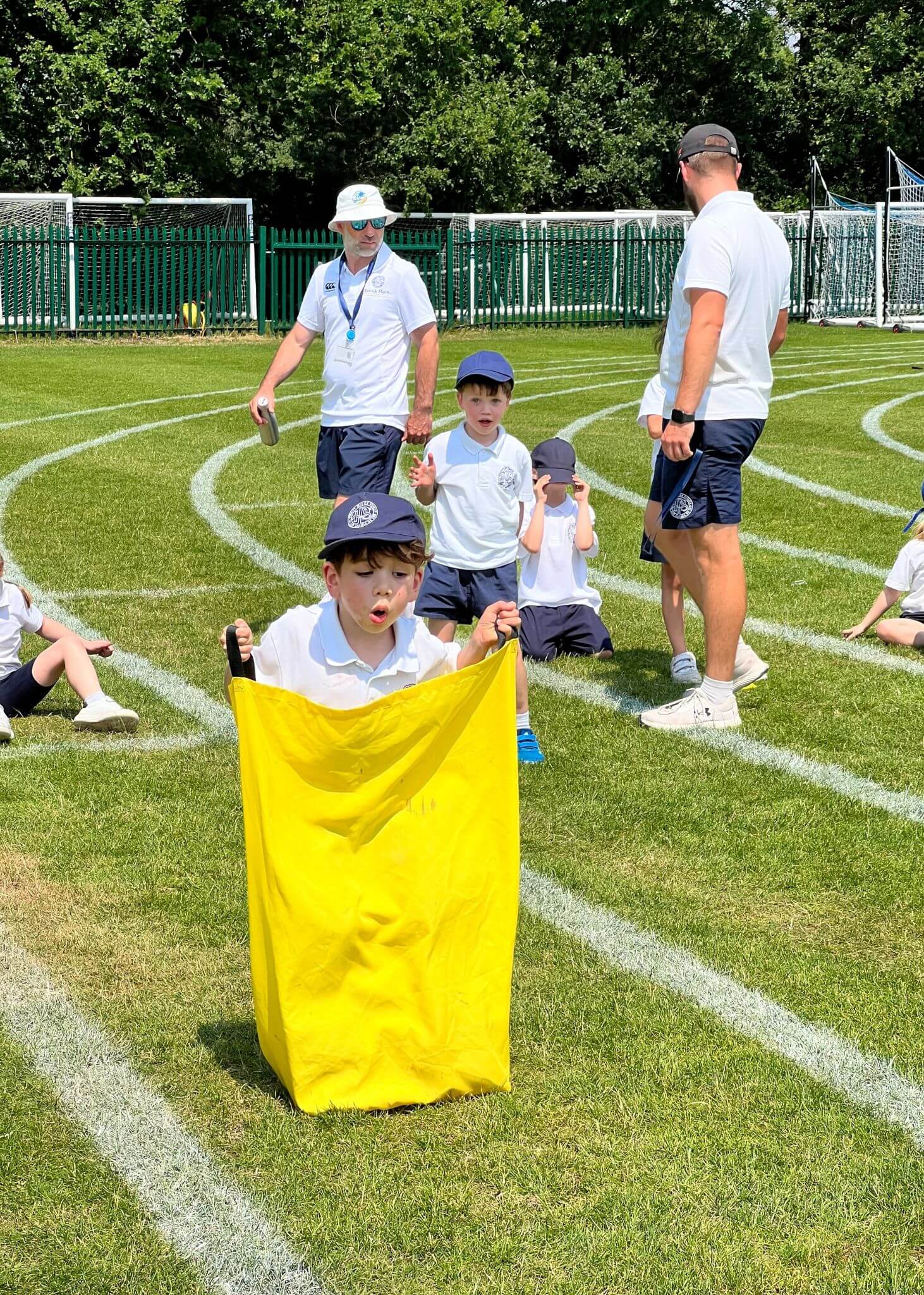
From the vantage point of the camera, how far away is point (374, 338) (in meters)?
7.95

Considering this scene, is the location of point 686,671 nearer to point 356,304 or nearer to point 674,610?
point 674,610

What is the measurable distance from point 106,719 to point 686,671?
2.65 m

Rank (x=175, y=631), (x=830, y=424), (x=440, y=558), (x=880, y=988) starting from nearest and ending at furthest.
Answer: (x=880, y=988) → (x=440, y=558) → (x=175, y=631) → (x=830, y=424)

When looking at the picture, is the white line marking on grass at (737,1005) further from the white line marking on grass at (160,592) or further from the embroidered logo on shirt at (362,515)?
the white line marking on grass at (160,592)

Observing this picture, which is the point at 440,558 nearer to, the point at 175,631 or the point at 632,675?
the point at 632,675

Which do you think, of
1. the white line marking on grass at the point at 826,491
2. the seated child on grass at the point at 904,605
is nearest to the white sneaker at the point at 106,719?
the seated child on grass at the point at 904,605

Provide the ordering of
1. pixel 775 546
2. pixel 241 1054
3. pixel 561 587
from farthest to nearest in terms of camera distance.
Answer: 1. pixel 775 546
2. pixel 561 587
3. pixel 241 1054

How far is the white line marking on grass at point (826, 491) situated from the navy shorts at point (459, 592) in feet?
14.8

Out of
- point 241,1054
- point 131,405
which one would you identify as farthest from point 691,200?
point 131,405

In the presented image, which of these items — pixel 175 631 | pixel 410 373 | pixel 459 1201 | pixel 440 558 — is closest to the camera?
pixel 459 1201

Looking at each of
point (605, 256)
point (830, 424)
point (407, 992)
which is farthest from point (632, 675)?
point (605, 256)

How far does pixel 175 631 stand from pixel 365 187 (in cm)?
241

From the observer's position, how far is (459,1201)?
324cm

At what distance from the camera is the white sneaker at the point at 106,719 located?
6.50 m
